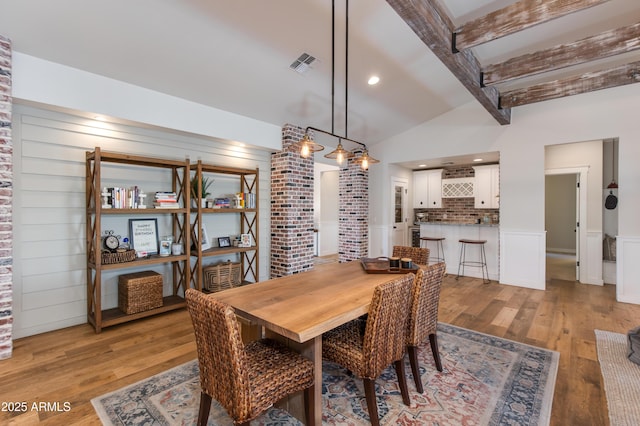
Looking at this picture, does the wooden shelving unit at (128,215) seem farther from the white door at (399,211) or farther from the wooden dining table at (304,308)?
the white door at (399,211)

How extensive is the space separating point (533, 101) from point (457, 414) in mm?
4401

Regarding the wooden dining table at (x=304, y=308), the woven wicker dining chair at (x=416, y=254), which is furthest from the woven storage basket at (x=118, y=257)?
the woven wicker dining chair at (x=416, y=254)

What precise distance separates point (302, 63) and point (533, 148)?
3.93 m

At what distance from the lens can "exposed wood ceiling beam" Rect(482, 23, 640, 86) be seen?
9.91 feet

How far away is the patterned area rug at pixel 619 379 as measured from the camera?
6.22 feet

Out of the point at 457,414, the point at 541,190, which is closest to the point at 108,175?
the point at 457,414

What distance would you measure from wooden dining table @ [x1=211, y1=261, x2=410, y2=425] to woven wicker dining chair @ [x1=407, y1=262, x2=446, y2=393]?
334mm

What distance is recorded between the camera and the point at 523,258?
16.2 feet

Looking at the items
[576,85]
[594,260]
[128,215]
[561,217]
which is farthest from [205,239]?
[561,217]

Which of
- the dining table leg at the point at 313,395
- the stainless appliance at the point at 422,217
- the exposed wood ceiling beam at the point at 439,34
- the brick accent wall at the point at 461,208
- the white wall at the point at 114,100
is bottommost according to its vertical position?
the dining table leg at the point at 313,395

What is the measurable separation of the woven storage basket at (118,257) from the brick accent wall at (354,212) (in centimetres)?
425

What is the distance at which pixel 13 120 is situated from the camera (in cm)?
284

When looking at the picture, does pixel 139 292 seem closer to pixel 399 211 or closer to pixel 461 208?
pixel 399 211

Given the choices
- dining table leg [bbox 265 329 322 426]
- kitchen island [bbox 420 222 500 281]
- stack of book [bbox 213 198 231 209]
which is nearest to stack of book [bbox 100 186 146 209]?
stack of book [bbox 213 198 231 209]
